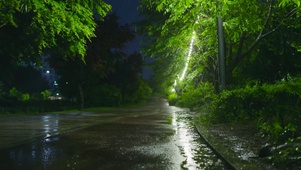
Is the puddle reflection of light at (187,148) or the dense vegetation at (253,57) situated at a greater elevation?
the dense vegetation at (253,57)

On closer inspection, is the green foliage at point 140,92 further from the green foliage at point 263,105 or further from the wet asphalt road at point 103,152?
the wet asphalt road at point 103,152

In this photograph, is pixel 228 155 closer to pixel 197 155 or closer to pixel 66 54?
pixel 197 155

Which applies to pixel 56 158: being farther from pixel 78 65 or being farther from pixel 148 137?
pixel 78 65

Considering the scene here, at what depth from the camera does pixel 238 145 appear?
31.3ft

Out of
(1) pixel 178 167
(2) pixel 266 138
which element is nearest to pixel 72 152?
(1) pixel 178 167

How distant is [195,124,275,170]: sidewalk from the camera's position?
7140 mm

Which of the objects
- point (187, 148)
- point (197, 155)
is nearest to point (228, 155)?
point (197, 155)

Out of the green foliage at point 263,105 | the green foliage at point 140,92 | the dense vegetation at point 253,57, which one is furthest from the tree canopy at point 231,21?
the green foliage at point 140,92

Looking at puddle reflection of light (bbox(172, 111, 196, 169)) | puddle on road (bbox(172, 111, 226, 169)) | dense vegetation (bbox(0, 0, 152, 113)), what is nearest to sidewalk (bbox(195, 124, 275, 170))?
puddle on road (bbox(172, 111, 226, 169))

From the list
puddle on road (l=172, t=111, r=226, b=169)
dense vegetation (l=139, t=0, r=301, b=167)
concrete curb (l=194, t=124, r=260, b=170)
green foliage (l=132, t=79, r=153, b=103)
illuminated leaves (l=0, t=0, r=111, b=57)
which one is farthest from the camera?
green foliage (l=132, t=79, r=153, b=103)

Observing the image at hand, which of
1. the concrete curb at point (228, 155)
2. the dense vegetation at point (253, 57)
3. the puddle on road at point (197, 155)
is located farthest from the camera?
the dense vegetation at point (253, 57)

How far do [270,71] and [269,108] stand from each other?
928 centimetres

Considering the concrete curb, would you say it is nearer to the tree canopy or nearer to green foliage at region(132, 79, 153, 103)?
the tree canopy

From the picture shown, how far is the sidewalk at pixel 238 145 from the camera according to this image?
7140mm
